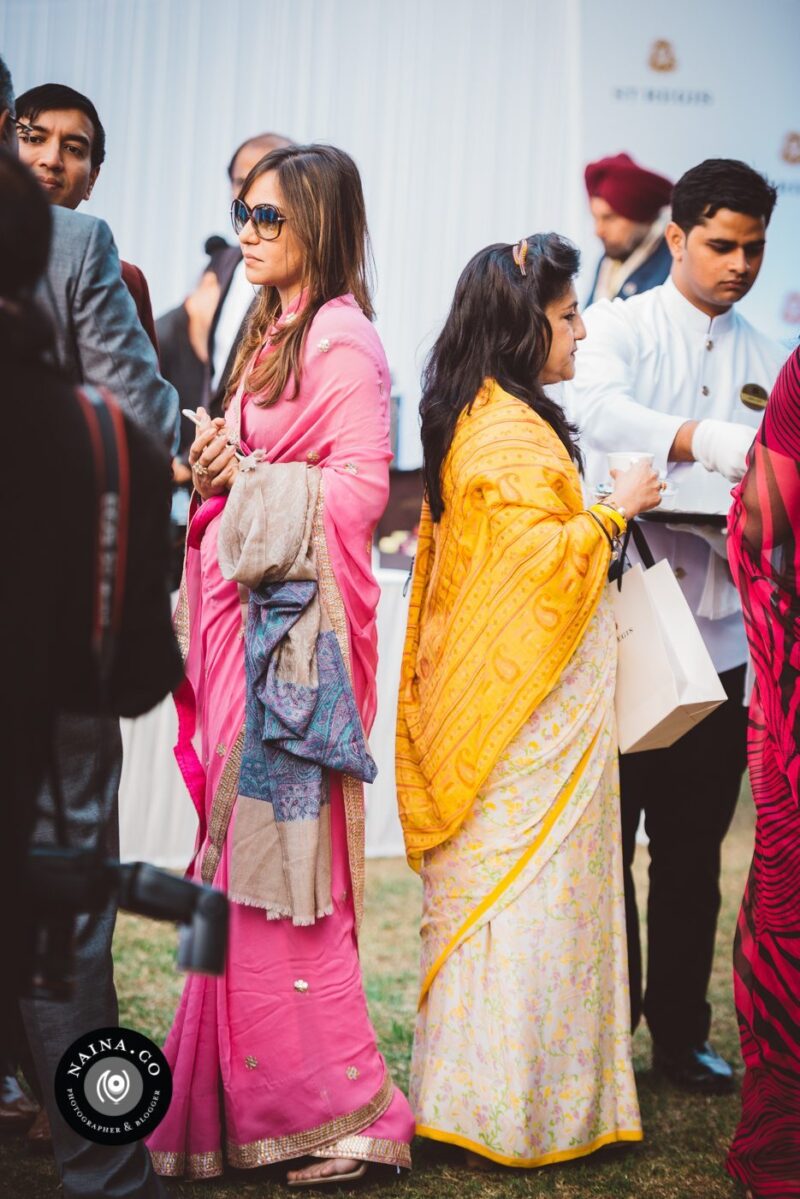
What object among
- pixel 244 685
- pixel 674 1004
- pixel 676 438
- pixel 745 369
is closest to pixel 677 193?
pixel 745 369

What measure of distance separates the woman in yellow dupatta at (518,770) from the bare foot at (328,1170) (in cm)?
20

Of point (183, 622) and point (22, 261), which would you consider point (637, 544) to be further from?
point (22, 261)

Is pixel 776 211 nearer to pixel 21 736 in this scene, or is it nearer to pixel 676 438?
pixel 676 438

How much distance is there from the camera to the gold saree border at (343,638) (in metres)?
2.53

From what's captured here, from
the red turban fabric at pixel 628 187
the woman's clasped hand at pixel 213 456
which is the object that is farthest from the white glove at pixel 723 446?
the red turban fabric at pixel 628 187

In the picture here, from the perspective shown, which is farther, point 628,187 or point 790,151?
point 790,151

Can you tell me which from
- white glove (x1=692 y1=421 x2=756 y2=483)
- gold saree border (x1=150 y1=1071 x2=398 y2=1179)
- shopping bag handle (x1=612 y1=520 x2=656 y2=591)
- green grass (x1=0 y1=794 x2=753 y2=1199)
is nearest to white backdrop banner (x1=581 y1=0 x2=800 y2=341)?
white glove (x1=692 y1=421 x2=756 y2=483)

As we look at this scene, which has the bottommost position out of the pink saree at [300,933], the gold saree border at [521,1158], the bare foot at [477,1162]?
the bare foot at [477,1162]

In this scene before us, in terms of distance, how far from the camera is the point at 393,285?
6.18 m

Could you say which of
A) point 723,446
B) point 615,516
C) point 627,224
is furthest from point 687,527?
point 627,224

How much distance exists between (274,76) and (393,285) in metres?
1.06

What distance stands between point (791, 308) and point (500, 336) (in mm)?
3349

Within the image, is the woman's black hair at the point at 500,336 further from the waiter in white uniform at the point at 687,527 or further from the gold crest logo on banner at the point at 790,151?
the gold crest logo on banner at the point at 790,151

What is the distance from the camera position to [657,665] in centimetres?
262
